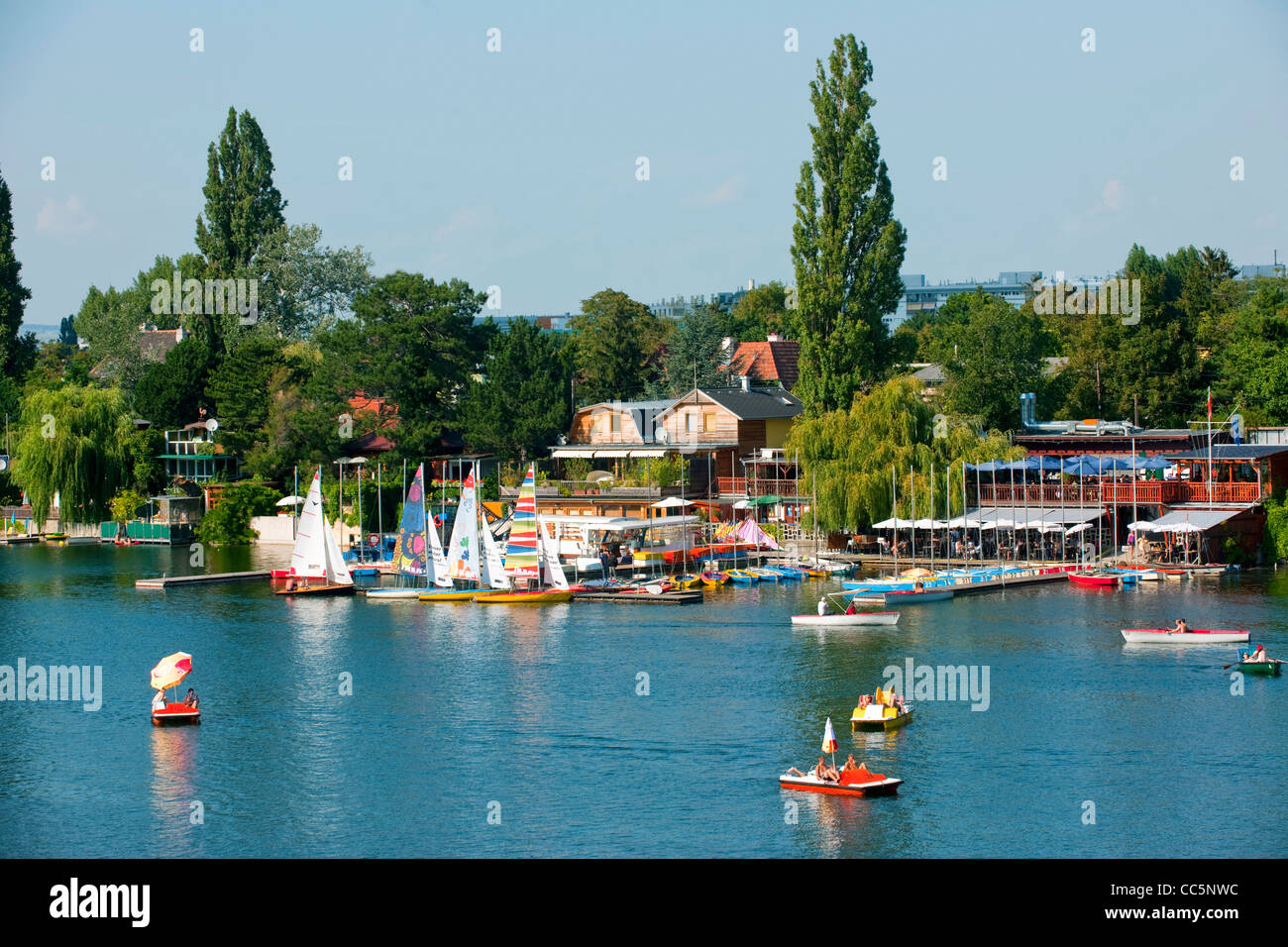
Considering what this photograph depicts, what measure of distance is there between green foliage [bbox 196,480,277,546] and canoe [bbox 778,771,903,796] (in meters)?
77.2

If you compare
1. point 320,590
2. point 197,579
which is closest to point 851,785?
point 320,590

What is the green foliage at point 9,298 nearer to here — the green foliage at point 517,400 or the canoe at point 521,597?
the green foliage at point 517,400

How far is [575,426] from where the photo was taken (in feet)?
357

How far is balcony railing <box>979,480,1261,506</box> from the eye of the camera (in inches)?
3150

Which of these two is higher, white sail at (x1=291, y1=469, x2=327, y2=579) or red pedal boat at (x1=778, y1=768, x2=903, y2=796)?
white sail at (x1=291, y1=469, x2=327, y2=579)

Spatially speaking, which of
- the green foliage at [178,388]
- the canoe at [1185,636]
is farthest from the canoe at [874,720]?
the green foliage at [178,388]

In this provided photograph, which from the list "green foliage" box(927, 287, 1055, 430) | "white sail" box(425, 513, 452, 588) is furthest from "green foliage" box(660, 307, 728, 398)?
"white sail" box(425, 513, 452, 588)

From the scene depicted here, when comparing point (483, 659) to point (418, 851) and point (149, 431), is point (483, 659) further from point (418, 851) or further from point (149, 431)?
point (149, 431)

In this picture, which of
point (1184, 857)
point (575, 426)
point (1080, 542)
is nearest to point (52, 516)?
point (575, 426)

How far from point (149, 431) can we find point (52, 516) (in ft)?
31.9

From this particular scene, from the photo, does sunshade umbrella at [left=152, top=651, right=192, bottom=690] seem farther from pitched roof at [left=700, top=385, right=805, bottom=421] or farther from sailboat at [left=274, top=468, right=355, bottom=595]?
pitched roof at [left=700, top=385, right=805, bottom=421]

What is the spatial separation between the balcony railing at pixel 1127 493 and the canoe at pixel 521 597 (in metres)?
27.5

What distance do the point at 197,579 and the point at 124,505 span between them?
29.2 m

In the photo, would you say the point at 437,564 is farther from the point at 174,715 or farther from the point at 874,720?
the point at 874,720
